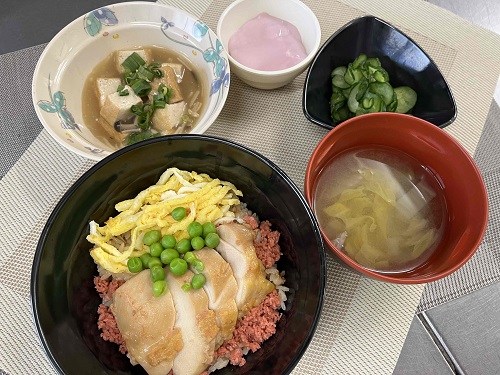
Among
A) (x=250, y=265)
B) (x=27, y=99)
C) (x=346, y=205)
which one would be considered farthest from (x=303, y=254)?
(x=27, y=99)

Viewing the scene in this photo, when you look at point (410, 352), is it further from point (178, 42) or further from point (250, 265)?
point (178, 42)

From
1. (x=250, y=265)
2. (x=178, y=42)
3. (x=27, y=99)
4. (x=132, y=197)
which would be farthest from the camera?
(x=27, y=99)

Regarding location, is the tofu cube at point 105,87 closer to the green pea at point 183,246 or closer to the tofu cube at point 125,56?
the tofu cube at point 125,56

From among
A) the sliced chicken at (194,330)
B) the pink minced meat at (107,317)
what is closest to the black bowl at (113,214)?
the pink minced meat at (107,317)

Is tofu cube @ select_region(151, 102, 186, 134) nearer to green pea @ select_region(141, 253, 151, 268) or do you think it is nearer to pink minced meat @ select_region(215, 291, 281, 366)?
green pea @ select_region(141, 253, 151, 268)

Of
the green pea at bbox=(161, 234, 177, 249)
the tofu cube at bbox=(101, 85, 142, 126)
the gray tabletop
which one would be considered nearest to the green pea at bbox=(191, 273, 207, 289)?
the green pea at bbox=(161, 234, 177, 249)
